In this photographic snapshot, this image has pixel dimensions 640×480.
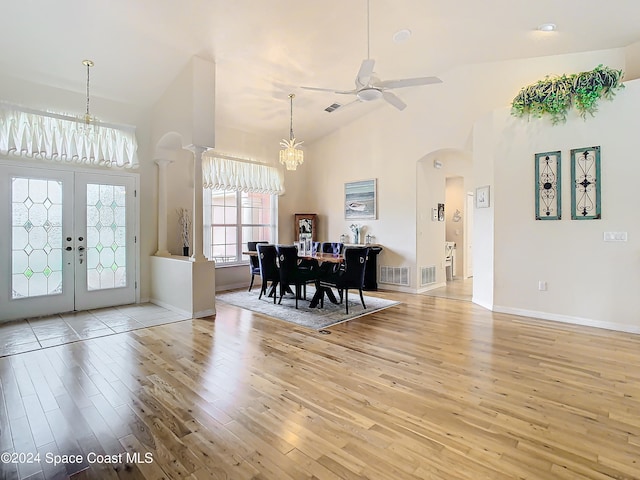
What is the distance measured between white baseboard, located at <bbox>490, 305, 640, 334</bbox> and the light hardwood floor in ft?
0.67

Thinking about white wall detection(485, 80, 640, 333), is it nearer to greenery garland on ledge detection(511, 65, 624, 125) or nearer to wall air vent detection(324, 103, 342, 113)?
greenery garland on ledge detection(511, 65, 624, 125)

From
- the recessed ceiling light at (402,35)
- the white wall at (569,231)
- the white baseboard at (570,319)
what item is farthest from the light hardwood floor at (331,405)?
the recessed ceiling light at (402,35)

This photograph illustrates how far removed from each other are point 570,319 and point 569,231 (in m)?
1.18

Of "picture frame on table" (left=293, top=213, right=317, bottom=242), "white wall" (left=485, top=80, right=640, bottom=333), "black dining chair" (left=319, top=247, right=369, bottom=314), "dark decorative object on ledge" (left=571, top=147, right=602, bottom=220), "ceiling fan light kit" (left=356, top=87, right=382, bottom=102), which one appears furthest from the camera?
"picture frame on table" (left=293, top=213, right=317, bottom=242)

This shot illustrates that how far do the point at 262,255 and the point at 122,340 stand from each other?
7.87ft

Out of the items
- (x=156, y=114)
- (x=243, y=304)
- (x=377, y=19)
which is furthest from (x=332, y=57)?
(x=243, y=304)

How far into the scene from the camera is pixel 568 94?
174 inches

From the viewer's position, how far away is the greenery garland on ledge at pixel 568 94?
423 cm

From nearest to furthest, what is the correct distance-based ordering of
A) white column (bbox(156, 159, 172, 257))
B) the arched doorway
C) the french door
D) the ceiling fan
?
the ceiling fan
the french door
white column (bbox(156, 159, 172, 257))
the arched doorway

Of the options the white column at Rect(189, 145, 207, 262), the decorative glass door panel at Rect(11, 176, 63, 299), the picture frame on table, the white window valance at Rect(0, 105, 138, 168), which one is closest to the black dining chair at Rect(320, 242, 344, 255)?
the picture frame on table

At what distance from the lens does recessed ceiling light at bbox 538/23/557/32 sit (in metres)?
4.27

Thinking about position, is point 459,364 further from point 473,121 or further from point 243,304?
point 473,121

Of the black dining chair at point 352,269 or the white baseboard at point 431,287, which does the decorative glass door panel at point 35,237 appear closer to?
the black dining chair at point 352,269

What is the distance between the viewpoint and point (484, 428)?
86.3 inches
